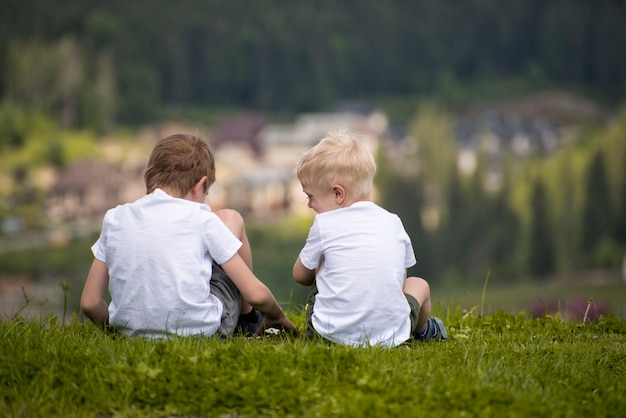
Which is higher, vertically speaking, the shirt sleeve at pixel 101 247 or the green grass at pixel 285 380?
the shirt sleeve at pixel 101 247

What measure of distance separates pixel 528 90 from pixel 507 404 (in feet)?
204

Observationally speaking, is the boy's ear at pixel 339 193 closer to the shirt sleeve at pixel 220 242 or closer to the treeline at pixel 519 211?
the shirt sleeve at pixel 220 242

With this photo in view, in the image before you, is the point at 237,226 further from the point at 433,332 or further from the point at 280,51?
the point at 280,51

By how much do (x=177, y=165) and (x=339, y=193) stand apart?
605mm

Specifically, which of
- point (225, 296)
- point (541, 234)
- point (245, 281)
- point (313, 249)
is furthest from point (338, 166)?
point (541, 234)

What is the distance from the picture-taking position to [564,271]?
52.5m

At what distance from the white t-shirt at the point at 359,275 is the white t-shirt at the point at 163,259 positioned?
0.34 m

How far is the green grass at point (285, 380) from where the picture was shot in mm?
2443

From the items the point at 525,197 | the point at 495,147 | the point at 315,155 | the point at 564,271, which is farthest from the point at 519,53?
the point at 315,155

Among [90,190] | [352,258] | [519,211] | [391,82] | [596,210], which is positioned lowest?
[519,211]

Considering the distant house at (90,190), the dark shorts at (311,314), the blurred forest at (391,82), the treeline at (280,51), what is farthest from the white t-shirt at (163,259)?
the treeline at (280,51)

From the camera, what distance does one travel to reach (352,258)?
10.1 feet

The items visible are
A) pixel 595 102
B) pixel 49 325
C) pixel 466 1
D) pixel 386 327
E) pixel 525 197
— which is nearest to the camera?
pixel 386 327

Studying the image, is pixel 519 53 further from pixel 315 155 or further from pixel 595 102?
pixel 315 155
